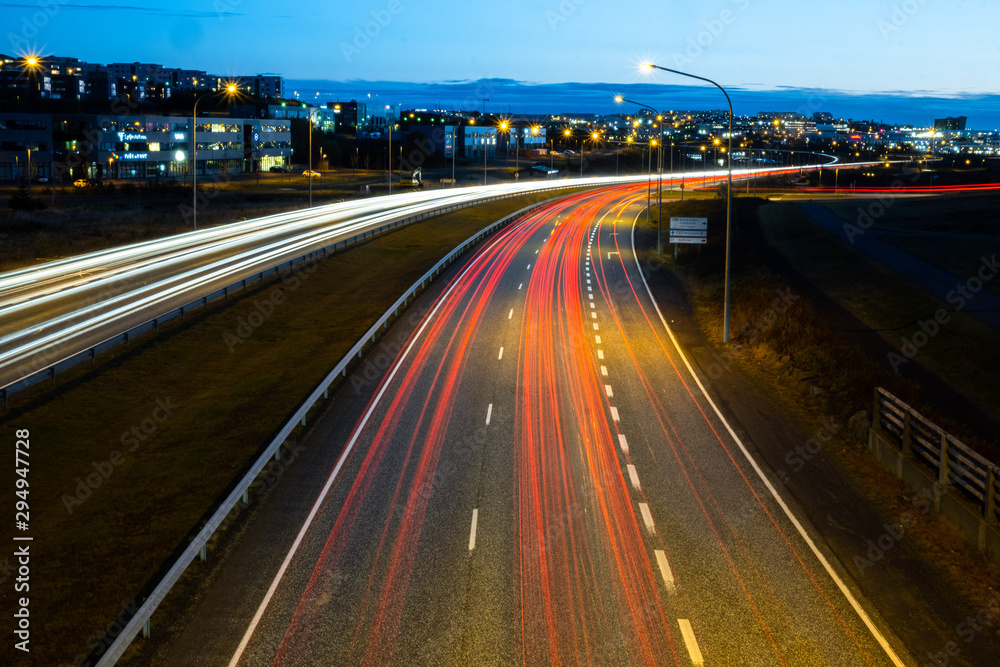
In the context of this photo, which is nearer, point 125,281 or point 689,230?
point 125,281

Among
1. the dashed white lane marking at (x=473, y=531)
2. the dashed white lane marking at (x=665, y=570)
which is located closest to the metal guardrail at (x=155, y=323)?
the dashed white lane marking at (x=473, y=531)

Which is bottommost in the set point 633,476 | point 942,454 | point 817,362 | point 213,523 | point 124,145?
point 633,476

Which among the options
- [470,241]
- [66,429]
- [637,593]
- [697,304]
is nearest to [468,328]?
[697,304]

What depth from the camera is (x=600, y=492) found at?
51.7 feet

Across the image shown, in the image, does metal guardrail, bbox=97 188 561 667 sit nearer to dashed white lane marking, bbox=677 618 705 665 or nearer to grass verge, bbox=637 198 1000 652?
dashed white lane marking, bbox=677 618 705 665

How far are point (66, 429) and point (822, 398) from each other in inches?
750

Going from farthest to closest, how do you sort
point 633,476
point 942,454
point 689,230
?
point 689,230 < point 633,476 < point 942,454

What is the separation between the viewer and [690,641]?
1061cm

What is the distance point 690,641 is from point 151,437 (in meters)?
14.0

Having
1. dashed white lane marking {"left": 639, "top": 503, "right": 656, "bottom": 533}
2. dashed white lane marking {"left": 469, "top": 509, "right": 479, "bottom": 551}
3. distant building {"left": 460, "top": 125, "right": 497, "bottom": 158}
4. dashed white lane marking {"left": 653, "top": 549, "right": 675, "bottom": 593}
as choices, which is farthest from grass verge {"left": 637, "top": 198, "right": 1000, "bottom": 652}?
distant building {"left": 460, "top": 125, "right": 497, "bottom": 158}

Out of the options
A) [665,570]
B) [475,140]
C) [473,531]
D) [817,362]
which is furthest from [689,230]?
[475,140]

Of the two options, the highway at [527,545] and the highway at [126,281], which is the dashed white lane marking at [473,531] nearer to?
the highway at [527,545]

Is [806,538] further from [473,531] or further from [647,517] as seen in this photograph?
[473,531]

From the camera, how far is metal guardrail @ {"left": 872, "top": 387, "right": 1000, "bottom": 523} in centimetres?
1298
